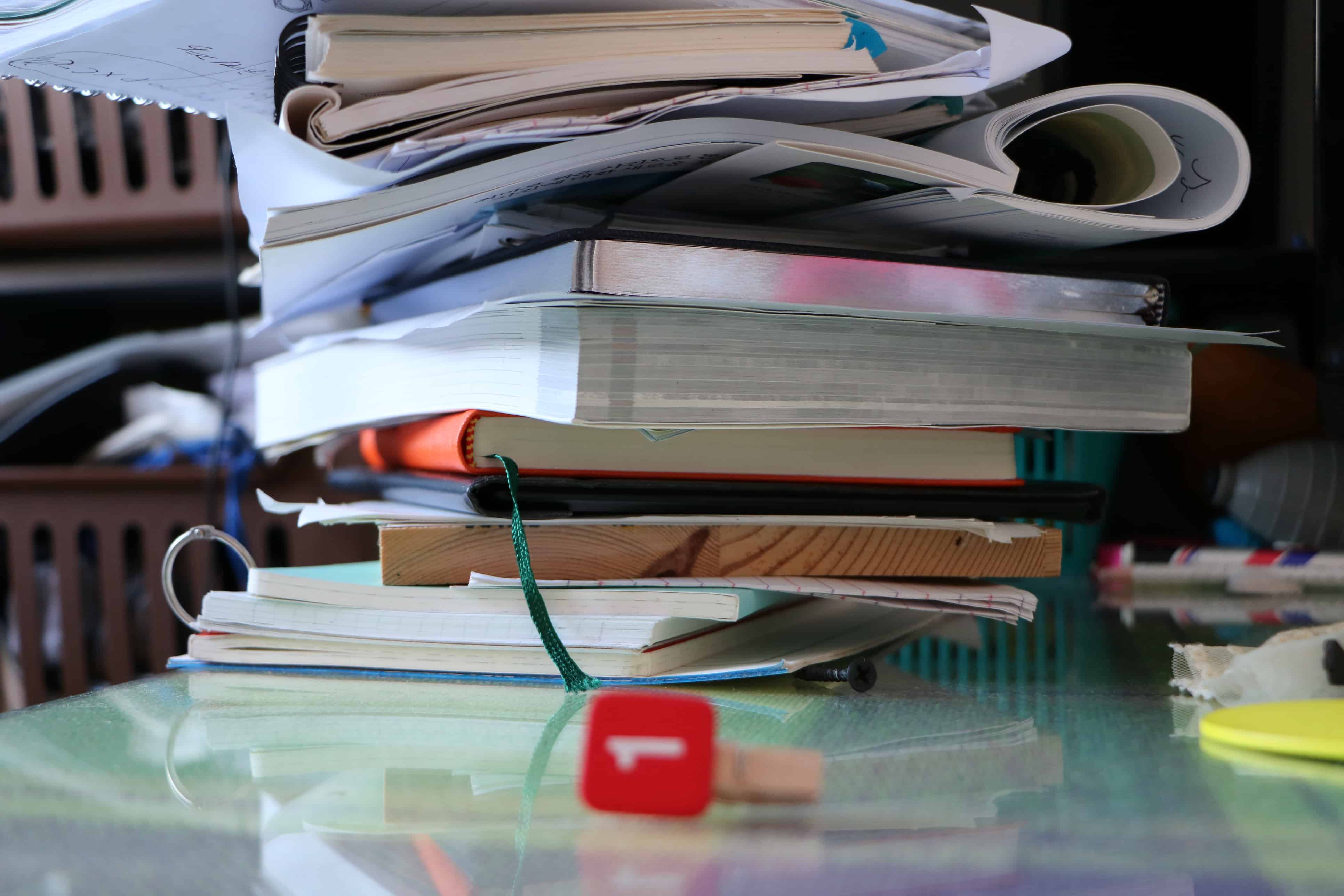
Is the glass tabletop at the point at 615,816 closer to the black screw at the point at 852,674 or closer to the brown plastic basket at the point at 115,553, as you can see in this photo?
the black screw at the point at 852,674

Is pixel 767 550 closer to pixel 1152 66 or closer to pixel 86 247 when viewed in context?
pixel 1152 66

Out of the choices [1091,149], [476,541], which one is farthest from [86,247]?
[1091,149]

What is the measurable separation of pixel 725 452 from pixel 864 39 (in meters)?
0.19

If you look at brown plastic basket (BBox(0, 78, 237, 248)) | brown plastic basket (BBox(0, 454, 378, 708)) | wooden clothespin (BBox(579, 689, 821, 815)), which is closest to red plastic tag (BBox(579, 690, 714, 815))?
wooden clothespin (BBox(579, 689, 821, 815))

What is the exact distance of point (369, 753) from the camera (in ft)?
1.14

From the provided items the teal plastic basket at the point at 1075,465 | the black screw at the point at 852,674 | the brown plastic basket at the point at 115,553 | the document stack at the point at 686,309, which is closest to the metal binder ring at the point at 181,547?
the document stack at the point at 686,309

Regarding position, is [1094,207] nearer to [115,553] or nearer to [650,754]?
[650,754]

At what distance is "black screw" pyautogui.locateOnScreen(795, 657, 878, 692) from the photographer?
42 centimetres

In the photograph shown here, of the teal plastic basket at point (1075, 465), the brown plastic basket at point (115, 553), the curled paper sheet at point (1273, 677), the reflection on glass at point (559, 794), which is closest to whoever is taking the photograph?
the reflection on glass at point (559, 794)

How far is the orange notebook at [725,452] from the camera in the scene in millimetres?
466

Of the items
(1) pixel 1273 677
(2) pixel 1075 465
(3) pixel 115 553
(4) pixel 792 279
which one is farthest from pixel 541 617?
(3) pixel 115 553

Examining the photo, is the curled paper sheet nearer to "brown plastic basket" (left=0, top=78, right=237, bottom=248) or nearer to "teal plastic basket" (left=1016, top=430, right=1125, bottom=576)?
"teal plastic basket" (left=1016, top=430, right=1125, bottom=576)

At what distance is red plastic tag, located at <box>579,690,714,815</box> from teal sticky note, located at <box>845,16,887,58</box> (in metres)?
0.32

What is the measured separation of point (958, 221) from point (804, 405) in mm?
139
